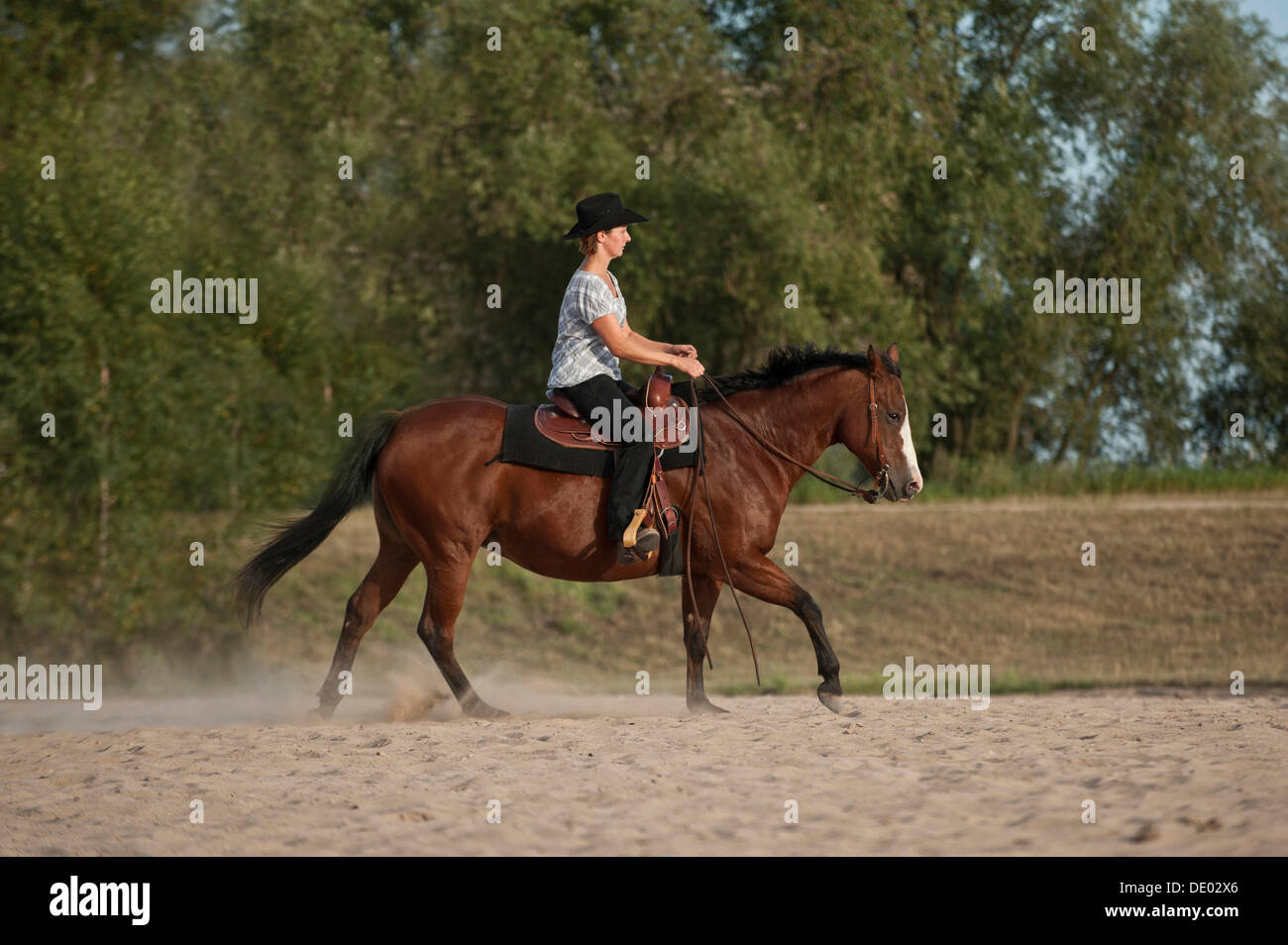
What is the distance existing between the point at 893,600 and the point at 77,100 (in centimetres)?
1369

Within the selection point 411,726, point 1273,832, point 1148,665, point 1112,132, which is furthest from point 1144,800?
point 1112,132

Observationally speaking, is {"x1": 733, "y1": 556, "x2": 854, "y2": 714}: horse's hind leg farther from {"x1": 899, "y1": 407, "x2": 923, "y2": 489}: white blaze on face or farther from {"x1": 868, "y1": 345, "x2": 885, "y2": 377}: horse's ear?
{"x1": 868, "y1": 345, "x2": 885, "y2": 377}: horse's ear

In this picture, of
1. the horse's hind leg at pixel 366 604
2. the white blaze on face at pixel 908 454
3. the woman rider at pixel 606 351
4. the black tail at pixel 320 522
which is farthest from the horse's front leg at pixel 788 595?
the black tail at pixel 320 522

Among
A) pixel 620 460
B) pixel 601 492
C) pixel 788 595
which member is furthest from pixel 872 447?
pixel 601 492

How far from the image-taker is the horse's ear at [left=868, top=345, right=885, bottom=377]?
8.77m

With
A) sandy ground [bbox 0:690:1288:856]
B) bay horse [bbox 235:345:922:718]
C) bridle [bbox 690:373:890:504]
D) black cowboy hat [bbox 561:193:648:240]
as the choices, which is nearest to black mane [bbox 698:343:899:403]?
bay horse [bbox 235:345:922:718]

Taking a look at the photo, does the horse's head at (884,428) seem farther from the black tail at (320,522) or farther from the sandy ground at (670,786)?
the black tail at (320,522)

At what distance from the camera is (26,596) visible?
1659 centimetres

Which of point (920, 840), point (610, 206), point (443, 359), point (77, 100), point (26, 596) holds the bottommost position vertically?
point (920, 840)

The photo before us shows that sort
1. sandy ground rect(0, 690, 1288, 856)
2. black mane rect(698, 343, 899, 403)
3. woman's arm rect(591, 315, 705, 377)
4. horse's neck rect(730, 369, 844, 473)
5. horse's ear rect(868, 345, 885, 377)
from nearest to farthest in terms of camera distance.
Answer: sandy ground rect(0, 690, 1288, 856) → woman's arm rect(591, 315, 705, 377) → horse's ear rect(868, 345, 885, 377) → horse's neck rect(730, 369, 844, 473) → black mane rect(698, 343, 899, 403)

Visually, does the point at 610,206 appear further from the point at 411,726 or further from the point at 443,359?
the point at 443,359

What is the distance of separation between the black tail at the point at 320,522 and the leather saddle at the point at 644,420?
3.71 feet

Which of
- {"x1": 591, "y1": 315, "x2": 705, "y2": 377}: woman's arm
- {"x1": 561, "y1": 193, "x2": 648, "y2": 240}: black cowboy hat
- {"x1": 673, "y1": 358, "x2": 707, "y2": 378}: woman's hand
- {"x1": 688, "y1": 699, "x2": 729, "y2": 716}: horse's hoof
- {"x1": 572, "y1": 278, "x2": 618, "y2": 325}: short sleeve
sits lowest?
{"x1": 688, "y1": 699, "x2": 729, "y2": 716}: horse's hoof

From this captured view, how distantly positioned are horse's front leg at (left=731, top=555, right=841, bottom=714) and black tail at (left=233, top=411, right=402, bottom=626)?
255cm
